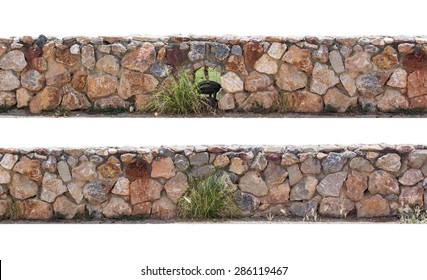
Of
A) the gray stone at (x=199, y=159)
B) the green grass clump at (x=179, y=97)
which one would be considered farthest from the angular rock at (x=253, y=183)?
the green grass clump at (x=179, y=97)

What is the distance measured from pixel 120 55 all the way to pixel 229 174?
322 cm

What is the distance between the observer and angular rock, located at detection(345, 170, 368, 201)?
14828 millimetres

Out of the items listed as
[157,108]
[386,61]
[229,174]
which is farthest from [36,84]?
[386,61]

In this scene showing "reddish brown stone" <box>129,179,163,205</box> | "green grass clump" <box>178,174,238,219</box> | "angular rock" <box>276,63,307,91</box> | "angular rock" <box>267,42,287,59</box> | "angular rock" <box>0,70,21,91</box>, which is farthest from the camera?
"angular rock" <box>0,70,21,91</box>

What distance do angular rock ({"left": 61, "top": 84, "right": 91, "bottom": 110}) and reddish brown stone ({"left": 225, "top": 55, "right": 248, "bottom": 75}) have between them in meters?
2.19

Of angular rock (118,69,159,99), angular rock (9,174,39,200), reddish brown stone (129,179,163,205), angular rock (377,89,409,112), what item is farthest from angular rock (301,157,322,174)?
angular rock (9,174,39,200)

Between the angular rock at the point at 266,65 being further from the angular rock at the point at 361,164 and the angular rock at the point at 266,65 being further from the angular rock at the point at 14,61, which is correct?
the angular rock at the point at 14,61

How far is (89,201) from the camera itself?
14852 millimetres

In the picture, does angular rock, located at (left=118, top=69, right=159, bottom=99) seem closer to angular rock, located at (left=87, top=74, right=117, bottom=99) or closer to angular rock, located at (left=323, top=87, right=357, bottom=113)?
angular rock, located at (left=87, top=74, right=117, bottom=99)

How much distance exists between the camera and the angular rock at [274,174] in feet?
48.6

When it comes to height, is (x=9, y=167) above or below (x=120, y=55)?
below

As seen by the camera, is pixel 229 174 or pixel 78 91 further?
pixel 78 91

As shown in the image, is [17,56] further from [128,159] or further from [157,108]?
[128,159]

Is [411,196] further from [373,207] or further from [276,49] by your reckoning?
[276,49]
